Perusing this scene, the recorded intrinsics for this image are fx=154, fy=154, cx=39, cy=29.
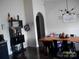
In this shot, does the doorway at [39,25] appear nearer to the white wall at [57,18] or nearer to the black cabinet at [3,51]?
the white wall at [57,18]

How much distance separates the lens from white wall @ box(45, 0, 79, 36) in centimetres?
1051

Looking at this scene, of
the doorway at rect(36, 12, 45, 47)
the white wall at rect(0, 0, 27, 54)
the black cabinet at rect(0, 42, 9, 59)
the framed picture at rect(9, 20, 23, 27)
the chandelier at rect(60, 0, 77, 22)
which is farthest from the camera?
the chandelier at rect(60, 0, 77, 22)

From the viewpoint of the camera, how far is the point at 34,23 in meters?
9.40

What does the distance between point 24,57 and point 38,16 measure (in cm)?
365

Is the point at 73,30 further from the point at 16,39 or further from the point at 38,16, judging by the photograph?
the point at 16,39

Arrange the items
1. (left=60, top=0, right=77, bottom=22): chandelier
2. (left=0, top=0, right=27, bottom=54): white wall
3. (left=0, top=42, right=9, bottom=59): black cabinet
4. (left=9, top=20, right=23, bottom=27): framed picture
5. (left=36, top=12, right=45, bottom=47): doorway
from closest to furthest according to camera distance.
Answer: (left=0, top=42, right=9, bottom=59): black cabinet → (left=0, top=0, right=27, bottom=54): white wall → (left=9, top=20, right=23, bottom=27): framed picture → (left=36, top=12, right=45, bottom=47): doorway → (left=60, top=0, right=77, bottom=22): chandelier

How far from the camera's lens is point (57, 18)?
36.0 ft

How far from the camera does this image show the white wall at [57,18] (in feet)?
34.5

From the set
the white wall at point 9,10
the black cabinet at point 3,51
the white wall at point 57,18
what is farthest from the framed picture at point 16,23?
the white wall at point 57,18

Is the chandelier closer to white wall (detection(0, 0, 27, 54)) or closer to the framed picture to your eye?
white wall (detection(0, 0, 27, 54))

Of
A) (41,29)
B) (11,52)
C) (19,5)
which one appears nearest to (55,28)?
(41,29)

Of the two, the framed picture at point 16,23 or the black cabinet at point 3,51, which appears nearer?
the black cabinet at point 3,51

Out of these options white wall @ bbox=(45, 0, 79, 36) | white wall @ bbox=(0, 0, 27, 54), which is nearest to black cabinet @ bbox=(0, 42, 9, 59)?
white wall @ bbox=(0, 0, 27, 54)

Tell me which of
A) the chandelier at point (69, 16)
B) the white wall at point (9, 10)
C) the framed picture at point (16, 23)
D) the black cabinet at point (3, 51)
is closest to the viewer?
the black cabinet at point (3, 51)
